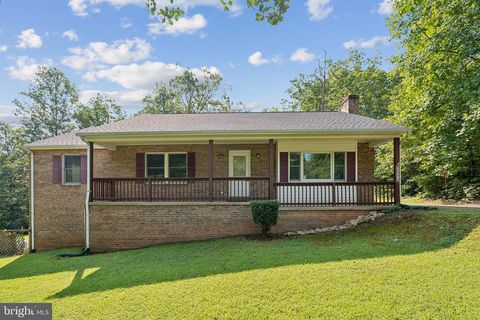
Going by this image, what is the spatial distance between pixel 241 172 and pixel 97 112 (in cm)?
2912

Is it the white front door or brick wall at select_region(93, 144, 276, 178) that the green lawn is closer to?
the white front door

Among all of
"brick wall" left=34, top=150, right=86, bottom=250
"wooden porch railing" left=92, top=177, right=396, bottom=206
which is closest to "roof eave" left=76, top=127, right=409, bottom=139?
"wooden porch railing" left=92, top=177, right=396, bottom=206

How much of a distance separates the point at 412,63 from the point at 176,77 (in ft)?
93.8

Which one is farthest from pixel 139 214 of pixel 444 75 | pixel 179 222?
pixel 444 75

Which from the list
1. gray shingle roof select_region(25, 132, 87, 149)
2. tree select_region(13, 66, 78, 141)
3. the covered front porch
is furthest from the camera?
tree select_region(13, 66, 78, 141)

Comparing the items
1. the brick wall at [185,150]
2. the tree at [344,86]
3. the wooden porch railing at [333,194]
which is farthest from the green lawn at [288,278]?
the tree at [344,86]

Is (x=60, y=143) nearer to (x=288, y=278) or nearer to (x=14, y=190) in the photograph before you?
(x=288, y=278)

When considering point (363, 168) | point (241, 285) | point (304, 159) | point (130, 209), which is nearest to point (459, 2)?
point (363, 168)

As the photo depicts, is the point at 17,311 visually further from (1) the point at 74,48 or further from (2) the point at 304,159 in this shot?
(1) the point at 74,48

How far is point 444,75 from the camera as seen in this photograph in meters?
10.9

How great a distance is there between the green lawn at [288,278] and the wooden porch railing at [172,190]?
2148 millimetres

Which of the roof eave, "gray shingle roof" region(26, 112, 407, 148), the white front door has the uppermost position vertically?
"gray shingle roof" region(26, 112, 407, 148)

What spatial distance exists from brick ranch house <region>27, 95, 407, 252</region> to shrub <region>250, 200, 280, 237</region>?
0.60 metres

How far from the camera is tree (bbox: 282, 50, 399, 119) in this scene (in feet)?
87.8
